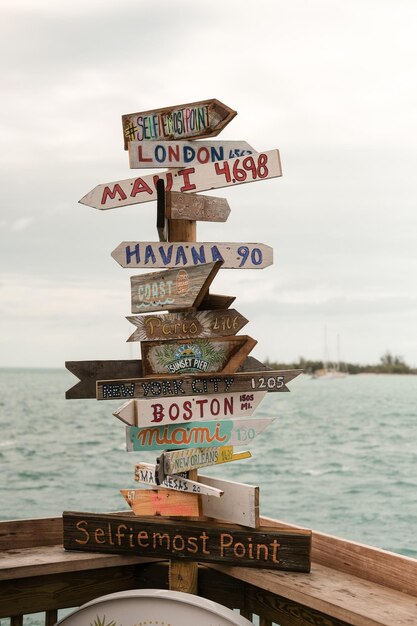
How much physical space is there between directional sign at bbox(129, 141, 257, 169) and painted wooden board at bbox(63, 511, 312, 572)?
5.08 feet

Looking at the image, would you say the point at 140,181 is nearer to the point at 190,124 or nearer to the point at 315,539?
the point at 190,124

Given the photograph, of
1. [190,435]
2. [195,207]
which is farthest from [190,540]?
[195,207]

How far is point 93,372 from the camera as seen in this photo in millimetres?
3881

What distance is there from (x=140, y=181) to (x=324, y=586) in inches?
73.2

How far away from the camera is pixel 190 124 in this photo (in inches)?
A: 159

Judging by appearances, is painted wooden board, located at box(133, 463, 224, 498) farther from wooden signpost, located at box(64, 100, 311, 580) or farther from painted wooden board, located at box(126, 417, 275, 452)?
painted wooden board, located at box(126, 417, 275, 452)

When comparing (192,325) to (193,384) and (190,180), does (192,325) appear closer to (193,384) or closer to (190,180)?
(193,384)

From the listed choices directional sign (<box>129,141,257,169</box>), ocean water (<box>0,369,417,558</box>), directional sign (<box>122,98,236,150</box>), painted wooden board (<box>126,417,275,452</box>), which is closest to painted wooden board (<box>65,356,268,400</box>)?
painted wooden board (<box>126,417,275,452</box>)

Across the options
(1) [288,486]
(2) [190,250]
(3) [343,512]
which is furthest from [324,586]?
(1) [288,486]

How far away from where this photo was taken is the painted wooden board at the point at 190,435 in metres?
3.82

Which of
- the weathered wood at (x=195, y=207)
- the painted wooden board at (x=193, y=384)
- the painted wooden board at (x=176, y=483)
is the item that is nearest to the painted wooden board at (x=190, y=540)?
the painted wooden board at (x=176, y=483)

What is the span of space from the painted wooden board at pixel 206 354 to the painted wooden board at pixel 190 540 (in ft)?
2.15

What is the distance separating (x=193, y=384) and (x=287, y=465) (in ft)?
109

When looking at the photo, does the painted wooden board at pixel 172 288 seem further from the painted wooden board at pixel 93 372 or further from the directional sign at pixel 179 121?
the directional sign at pixel 179 121
